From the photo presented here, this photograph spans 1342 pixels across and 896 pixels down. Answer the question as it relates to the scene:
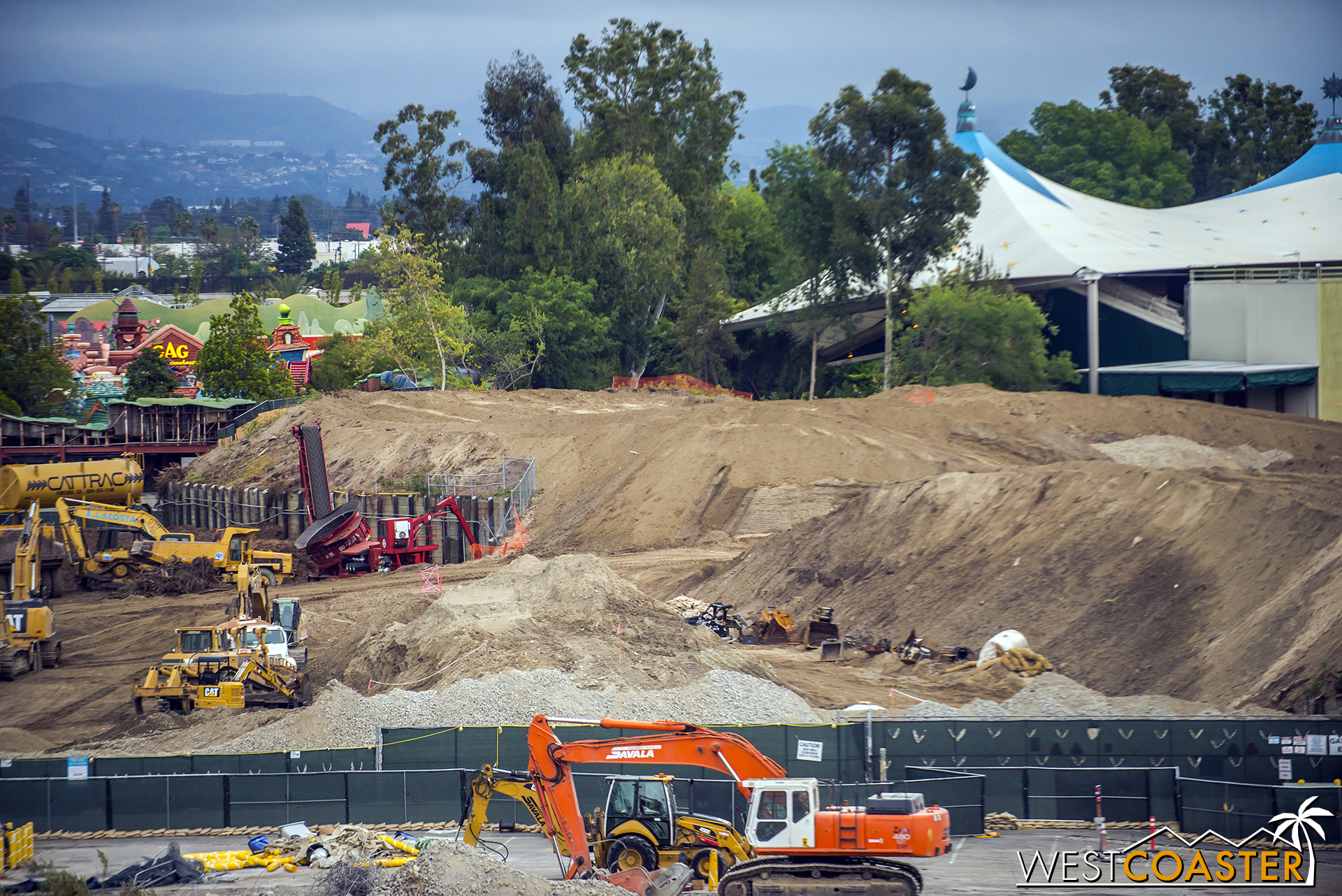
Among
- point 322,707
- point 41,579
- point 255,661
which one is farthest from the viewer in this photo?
point 41,579

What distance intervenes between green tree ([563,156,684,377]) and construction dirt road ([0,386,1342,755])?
22.5m

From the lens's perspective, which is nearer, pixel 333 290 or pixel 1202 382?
pixel 1202 382

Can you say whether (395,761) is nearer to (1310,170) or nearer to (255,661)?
(255,661)

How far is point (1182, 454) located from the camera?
41.4 m

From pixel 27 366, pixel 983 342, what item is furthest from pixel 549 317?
pixel 27 366

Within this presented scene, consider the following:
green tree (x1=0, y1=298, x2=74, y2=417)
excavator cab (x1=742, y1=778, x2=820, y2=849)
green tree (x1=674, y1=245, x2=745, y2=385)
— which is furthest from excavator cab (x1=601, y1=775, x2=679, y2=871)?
green tree (x1=0, y1=298, x2=74, y2=417)

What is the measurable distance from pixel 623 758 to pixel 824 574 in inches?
681

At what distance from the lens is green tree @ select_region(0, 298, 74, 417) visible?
232ft

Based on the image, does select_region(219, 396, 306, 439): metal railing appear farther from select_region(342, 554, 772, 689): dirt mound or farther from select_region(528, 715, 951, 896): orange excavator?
select_region(528, 715, 951, 896): orange excavator

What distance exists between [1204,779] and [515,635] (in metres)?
12.8

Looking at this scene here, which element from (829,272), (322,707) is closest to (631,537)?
(322,707)

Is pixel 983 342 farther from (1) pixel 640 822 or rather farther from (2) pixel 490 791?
(2) pixel 490 791

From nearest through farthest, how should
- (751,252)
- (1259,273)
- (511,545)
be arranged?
1. (511,545)
2. (1259,273)
3. (751,252)

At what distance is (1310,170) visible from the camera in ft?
265
